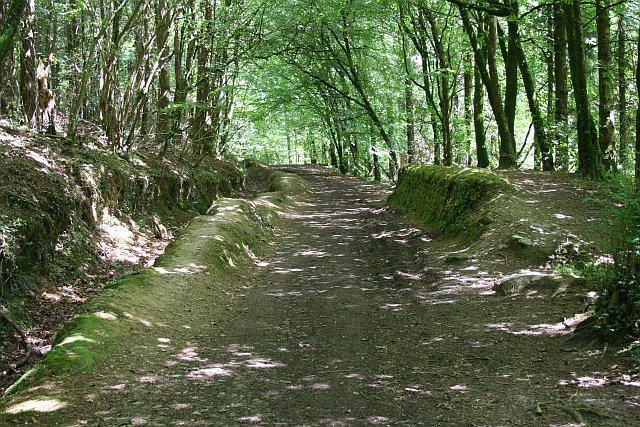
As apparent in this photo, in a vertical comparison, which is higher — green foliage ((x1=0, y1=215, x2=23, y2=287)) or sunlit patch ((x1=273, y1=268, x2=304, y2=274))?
green foliage ((x1=0, y1=215, x2=23, y2=287))

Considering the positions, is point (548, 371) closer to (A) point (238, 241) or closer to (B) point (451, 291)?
(B) point (451, 291)

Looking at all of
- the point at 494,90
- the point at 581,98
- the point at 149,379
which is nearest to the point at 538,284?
the point at 149,379

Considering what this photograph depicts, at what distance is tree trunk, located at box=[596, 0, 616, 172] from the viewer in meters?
12.6

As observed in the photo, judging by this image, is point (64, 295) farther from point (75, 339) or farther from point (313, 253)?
point (313, 253)

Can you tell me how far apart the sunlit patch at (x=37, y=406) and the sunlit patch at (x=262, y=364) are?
6.16ft

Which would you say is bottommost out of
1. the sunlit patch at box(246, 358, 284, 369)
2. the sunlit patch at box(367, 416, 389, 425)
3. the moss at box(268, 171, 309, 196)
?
the sunlit patch at box(367, 416, 389, 425)

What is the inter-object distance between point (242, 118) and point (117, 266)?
61.8 feet

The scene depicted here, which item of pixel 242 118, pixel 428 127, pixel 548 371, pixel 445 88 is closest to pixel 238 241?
pixel 548 371

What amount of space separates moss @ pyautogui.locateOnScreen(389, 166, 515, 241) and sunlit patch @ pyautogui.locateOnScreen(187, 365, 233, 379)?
20.8ft

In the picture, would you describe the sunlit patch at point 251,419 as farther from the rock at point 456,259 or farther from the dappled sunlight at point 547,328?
the rock at point 456,259

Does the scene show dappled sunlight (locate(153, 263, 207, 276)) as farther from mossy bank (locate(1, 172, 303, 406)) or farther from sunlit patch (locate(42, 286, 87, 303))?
sunlit patch (locate(42, 286, 87, 303))

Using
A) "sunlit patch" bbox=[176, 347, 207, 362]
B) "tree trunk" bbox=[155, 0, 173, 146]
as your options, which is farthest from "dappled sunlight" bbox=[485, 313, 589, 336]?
"tree trunk" bbox=[155, 0, 173, 146]

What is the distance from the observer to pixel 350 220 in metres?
15.6

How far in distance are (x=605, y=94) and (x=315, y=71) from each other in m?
17.4
